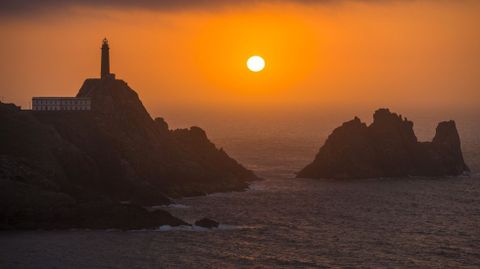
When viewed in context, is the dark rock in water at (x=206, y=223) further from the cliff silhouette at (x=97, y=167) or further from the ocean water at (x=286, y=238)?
the cliff silhouette at (x=97, y=167)

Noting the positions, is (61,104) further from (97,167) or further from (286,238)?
(286,238)

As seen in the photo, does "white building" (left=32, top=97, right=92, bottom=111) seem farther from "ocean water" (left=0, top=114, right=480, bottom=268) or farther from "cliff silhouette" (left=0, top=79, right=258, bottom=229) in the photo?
"ocean water" (left=0, top=114, right=480, bottom=268)

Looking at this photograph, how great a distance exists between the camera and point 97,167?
557 feet

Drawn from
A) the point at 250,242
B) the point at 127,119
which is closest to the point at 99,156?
the point at 127,119

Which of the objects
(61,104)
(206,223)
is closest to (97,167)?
(61,104)

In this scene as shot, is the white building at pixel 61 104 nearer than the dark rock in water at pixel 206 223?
No

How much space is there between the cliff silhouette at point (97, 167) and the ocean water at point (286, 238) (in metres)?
5.02

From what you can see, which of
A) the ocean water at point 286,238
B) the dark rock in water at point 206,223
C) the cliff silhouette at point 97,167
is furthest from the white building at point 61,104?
the dark rock in water at point 206,223

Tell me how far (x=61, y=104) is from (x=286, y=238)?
7680 centimetres

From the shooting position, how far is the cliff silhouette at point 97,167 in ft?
458

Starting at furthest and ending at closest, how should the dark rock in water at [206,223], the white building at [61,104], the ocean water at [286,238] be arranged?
1. the white building at [61,104]
2. the dark rock in water at [206,223]
3. the ocean water at [286,238]

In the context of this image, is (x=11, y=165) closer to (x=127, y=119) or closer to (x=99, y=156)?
(x=99, y=156)

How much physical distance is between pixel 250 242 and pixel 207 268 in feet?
56.9

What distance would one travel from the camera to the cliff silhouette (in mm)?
139500
